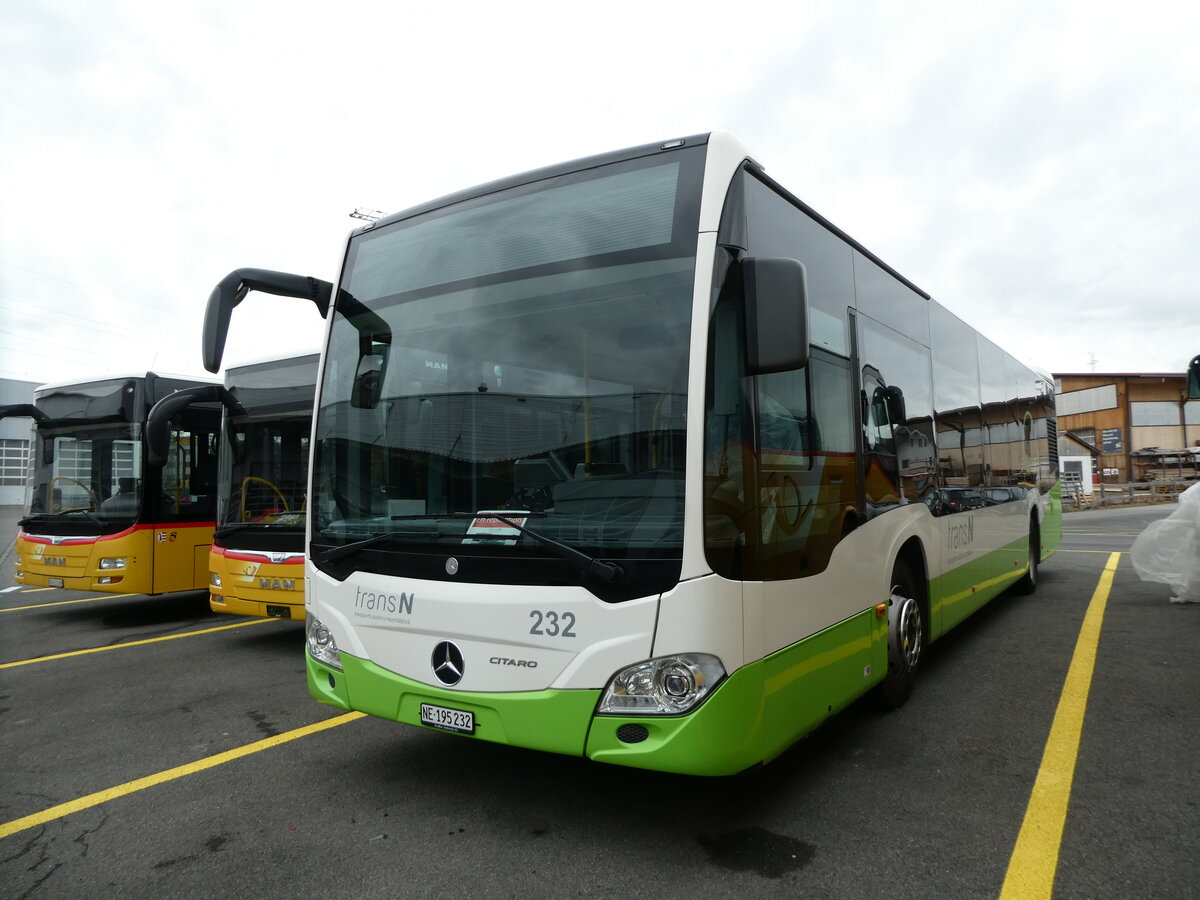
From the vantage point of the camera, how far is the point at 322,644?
3928 millimetres

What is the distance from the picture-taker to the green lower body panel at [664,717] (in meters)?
2.94

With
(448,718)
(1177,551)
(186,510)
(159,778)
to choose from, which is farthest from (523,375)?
(1177,551)

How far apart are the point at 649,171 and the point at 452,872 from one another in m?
2.88

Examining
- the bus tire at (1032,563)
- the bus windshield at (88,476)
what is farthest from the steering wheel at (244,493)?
the bus tire at (1032,563)

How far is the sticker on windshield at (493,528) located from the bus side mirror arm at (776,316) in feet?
3.61

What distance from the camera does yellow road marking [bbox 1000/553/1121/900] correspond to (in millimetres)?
2867

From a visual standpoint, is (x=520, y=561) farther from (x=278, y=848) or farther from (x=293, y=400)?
(x=293, y=400)

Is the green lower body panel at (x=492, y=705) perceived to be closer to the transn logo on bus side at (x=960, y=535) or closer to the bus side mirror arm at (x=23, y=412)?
the transn logo on bus side at (x=960, y=535)

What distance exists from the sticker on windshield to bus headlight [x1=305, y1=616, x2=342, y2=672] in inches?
39.8

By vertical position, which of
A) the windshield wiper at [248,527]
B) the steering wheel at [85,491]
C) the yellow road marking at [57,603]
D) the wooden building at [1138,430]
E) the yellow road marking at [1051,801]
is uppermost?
the wooden building at [1138,430]

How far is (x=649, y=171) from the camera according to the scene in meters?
3.41

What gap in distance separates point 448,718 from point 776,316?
6.89 feet

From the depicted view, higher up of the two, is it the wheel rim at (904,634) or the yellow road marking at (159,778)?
the wheel rim at (904,634)

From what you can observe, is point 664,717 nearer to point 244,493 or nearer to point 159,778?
point 159,778
